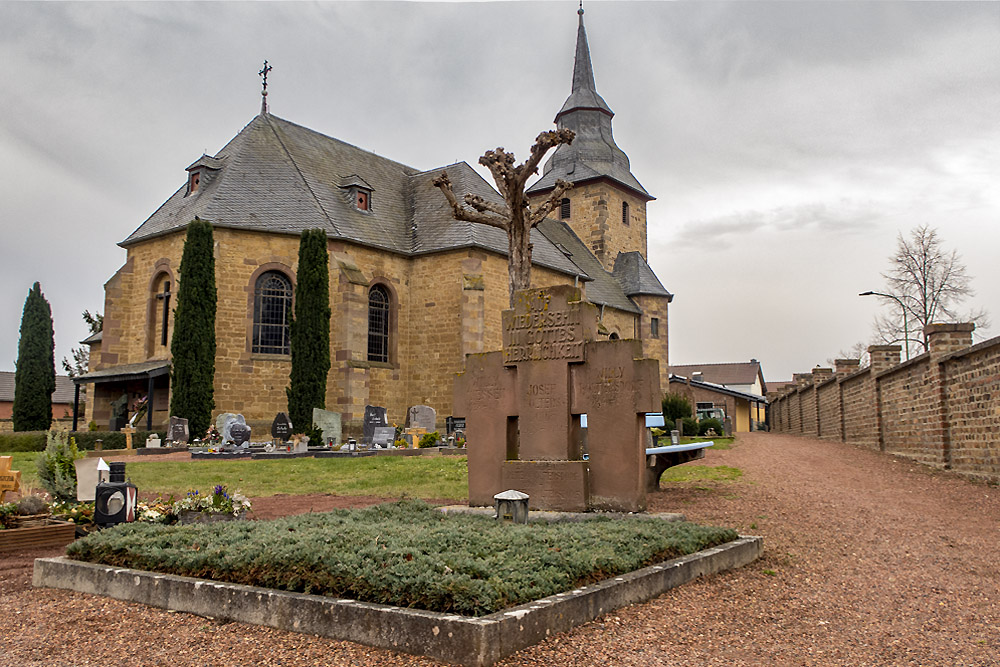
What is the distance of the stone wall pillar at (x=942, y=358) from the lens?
1308cm

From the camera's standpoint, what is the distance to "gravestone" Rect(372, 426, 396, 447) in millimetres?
21203

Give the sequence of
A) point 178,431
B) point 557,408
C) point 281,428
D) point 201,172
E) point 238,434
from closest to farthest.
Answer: point 557,408
point 238,434
point 178,431
point 281,428
point 201,172

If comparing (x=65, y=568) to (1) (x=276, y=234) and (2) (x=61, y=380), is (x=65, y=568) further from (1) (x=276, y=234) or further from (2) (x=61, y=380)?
(2) (x=61, y=380)

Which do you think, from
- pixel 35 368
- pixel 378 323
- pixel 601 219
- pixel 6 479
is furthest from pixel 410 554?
pixel 601 219

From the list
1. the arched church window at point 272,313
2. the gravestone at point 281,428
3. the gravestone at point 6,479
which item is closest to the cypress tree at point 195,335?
the arched church window at point 272,313

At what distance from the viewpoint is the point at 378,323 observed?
27.8 m

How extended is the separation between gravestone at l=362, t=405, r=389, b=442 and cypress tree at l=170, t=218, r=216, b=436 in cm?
494

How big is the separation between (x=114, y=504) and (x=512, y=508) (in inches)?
160

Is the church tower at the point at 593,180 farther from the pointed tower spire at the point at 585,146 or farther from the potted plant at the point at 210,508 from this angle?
the potted plant at the point at 210,508

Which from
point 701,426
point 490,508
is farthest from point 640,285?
point 490,508

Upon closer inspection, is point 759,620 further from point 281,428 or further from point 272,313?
point 272,313

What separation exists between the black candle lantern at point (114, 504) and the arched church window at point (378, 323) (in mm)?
19859

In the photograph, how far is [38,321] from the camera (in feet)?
110

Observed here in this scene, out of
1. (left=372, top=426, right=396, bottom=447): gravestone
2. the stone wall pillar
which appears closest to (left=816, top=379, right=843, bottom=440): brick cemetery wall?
the stone wall pillar
